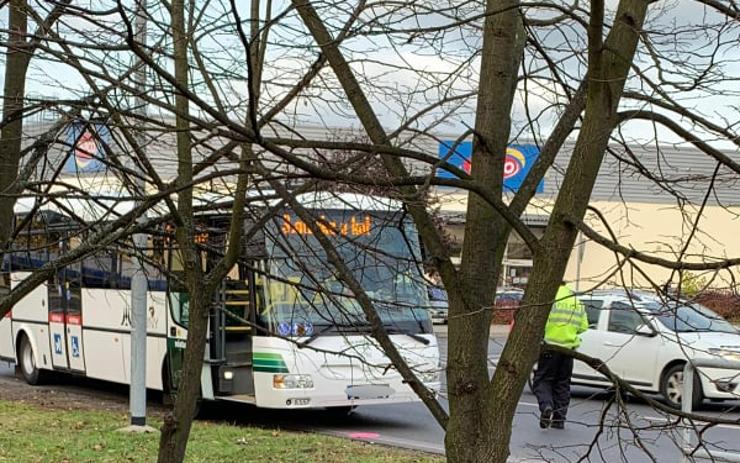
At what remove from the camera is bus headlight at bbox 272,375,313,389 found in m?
12.2

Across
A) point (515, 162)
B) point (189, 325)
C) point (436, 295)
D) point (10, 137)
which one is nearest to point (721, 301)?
point (436, 295)

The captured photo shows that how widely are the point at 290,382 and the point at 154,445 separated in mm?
2159

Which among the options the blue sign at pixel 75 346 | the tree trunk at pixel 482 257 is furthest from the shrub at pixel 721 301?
the blue sign at pixel 75 346

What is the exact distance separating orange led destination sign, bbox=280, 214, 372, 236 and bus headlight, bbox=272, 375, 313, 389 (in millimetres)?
6577

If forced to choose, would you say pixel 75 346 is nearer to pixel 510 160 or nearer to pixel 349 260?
pixel 349 260

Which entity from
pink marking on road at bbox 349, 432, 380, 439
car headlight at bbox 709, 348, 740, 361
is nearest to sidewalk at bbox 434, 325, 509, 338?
car headlight at bbox 709, 348, 740, 361

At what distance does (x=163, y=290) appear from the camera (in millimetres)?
14359

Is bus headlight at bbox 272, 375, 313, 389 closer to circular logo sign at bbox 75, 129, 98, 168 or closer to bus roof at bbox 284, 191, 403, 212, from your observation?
bus roof at bbox 284, 191, 403, 212

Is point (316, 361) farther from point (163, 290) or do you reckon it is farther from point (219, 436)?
point (163, 290)

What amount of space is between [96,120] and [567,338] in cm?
871

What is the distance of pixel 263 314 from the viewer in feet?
39.8

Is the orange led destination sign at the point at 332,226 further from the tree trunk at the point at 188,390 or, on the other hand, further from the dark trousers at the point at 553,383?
the dark trousers at the point at 553,383

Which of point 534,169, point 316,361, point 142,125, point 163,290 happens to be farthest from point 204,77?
point 163,290

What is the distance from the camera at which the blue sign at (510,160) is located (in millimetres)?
3771
